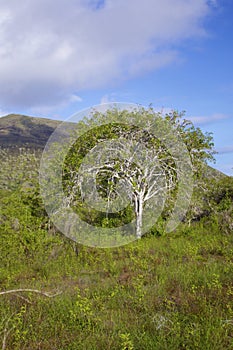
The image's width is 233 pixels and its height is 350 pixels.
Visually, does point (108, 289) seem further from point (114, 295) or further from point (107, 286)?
point (114, 295)

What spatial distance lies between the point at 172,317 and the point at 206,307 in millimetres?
568

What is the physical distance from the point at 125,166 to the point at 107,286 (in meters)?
6.93

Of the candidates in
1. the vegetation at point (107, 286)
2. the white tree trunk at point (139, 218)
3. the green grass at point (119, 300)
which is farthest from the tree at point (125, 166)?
the green grass at point (119, 300)

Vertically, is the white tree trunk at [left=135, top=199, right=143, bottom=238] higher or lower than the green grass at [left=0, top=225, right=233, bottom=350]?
higher

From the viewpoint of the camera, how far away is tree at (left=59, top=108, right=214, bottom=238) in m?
12.4

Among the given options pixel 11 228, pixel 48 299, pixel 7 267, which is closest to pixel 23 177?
pixel 11 228

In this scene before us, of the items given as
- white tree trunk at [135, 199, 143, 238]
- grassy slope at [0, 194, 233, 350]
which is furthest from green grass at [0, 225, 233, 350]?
white tree trunk at [135, 199, 143, 238]

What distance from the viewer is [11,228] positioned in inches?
378

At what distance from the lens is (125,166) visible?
13.0m

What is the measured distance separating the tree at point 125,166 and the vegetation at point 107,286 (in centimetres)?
153

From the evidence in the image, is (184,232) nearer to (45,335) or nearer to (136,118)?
(136,118)

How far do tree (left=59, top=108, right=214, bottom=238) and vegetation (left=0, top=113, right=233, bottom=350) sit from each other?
153cm

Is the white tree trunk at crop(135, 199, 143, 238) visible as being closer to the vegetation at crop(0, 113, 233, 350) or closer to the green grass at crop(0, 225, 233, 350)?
the vegetation at crop(0, 113, 233, 350)

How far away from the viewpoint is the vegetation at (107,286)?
4160mm
